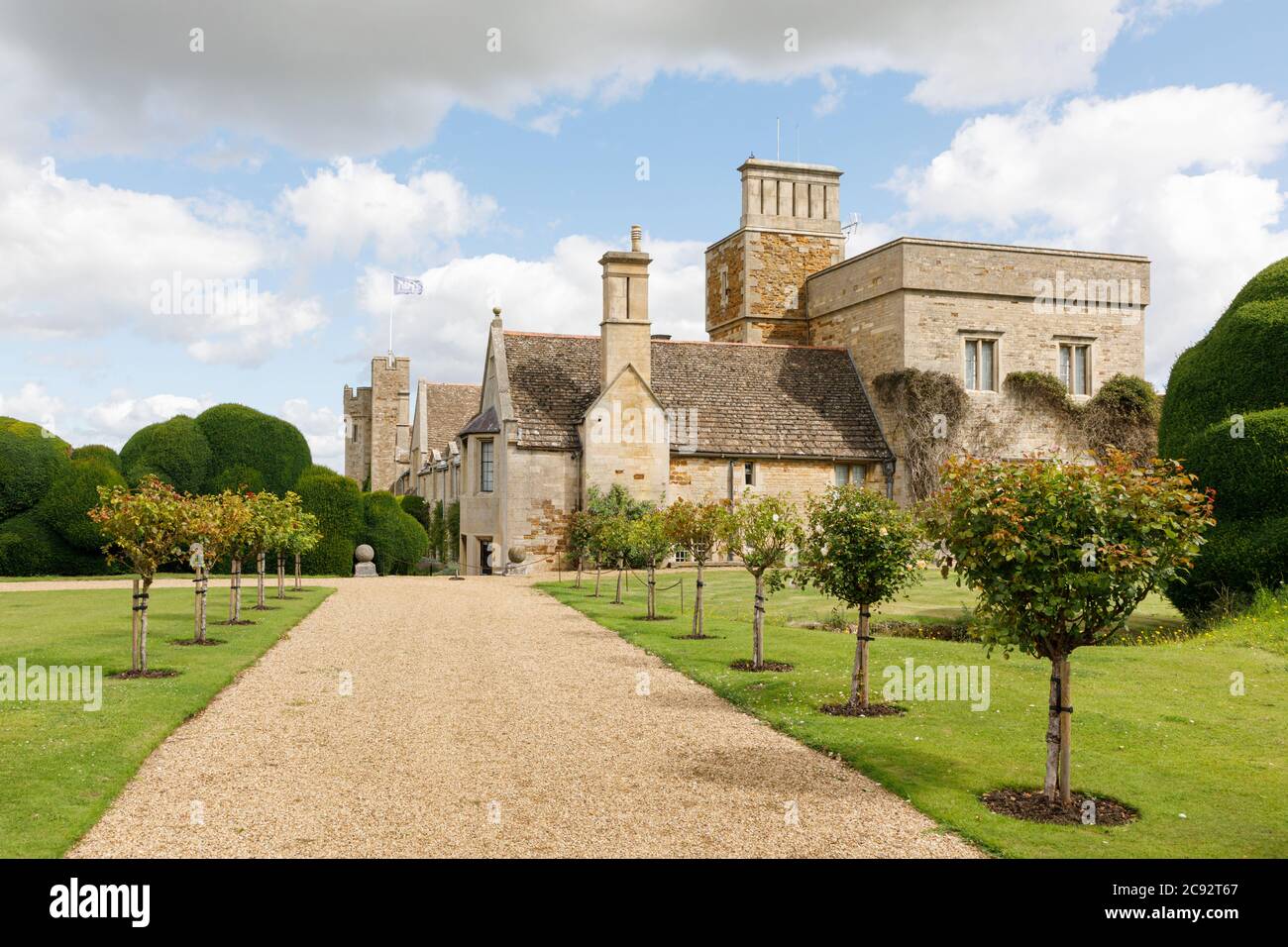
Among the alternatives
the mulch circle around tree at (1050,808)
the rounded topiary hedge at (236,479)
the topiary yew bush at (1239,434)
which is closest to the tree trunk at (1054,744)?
the mulch circle around tree at (1050,808)

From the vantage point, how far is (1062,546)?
8.12 m

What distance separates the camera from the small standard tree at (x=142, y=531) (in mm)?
13578

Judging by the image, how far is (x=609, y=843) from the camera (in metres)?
7.38

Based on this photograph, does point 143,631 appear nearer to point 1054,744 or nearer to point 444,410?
point 1054,744

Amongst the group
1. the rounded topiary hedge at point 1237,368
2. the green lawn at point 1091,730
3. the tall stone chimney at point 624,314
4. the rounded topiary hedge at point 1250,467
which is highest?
the tall stone chimney at point 624,314

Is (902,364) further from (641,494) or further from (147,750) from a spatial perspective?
(147,750)

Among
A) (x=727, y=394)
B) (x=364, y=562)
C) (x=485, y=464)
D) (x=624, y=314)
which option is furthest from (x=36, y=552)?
(x=727, y=394)

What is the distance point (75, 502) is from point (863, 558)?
88.9ft

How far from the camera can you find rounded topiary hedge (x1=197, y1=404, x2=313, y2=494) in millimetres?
33719

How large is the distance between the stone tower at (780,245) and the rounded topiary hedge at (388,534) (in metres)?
16.6

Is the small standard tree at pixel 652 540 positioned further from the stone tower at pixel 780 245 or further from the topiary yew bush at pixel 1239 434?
the stone tower at pixel 780 245

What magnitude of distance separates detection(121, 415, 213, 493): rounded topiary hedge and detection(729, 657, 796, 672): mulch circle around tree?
78.1ft

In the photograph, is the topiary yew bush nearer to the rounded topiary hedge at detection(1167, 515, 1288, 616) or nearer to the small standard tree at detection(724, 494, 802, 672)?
the rounded topiary hedge at detection(1167, 515, 1288, 616)

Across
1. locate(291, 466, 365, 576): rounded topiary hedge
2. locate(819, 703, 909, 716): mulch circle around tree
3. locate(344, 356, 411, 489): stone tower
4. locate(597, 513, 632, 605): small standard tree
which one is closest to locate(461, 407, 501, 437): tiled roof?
locate(291, 466, 365, 576): rounded topiary hedge
